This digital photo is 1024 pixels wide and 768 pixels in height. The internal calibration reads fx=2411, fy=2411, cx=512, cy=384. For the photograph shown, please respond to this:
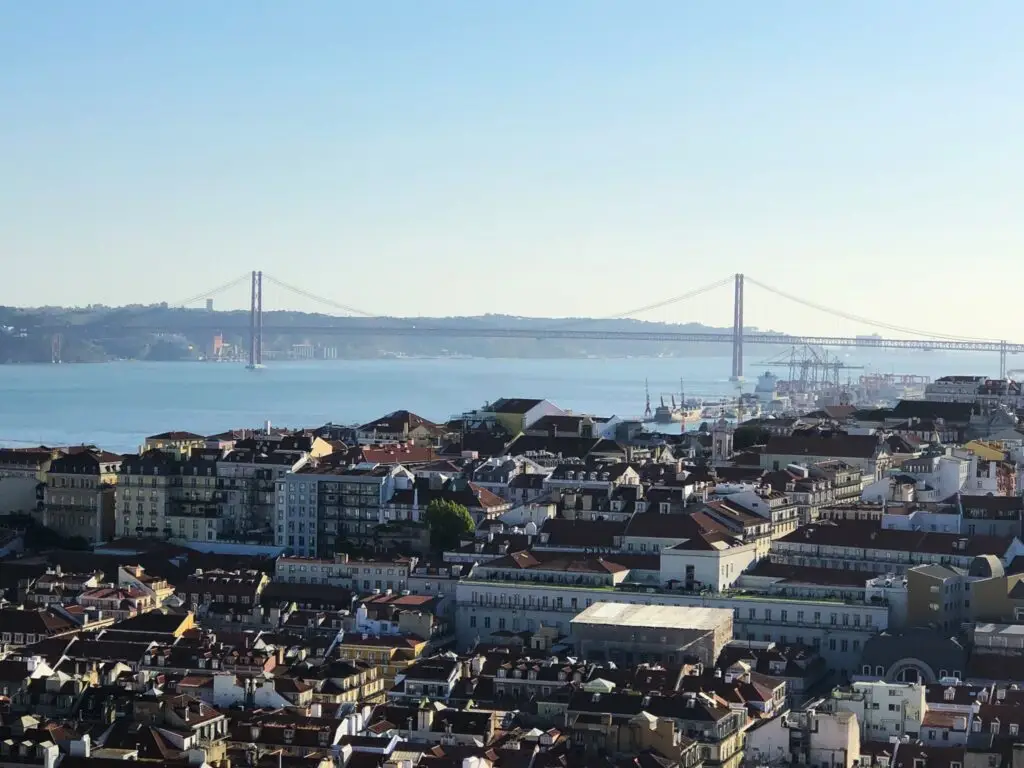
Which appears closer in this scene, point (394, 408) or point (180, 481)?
point (180, 481)

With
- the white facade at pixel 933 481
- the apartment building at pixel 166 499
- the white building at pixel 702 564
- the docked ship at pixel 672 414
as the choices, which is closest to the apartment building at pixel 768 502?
the white facade at pixel 933 481

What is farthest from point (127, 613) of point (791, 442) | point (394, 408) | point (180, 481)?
point (394, 408)

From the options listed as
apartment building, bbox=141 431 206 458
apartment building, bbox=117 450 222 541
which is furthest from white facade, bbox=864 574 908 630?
apartment building, bbox=141 431 206 458

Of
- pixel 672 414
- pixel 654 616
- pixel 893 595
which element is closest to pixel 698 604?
pixel 654 616

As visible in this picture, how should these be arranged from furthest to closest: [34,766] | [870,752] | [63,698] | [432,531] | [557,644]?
[432,531] < [557,644] < [63,698] < [870,752] < [34,766]

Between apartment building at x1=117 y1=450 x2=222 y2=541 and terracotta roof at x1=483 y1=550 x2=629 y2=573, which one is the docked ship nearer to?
apartment building at x1=117 y1=450 x2=222 y2=541

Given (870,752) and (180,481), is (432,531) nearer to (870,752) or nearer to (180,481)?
(180,481)

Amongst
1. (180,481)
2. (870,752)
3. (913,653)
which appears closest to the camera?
(870,752)

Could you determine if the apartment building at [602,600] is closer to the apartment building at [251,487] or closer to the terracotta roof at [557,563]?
the terracotta roof at [557,563]
